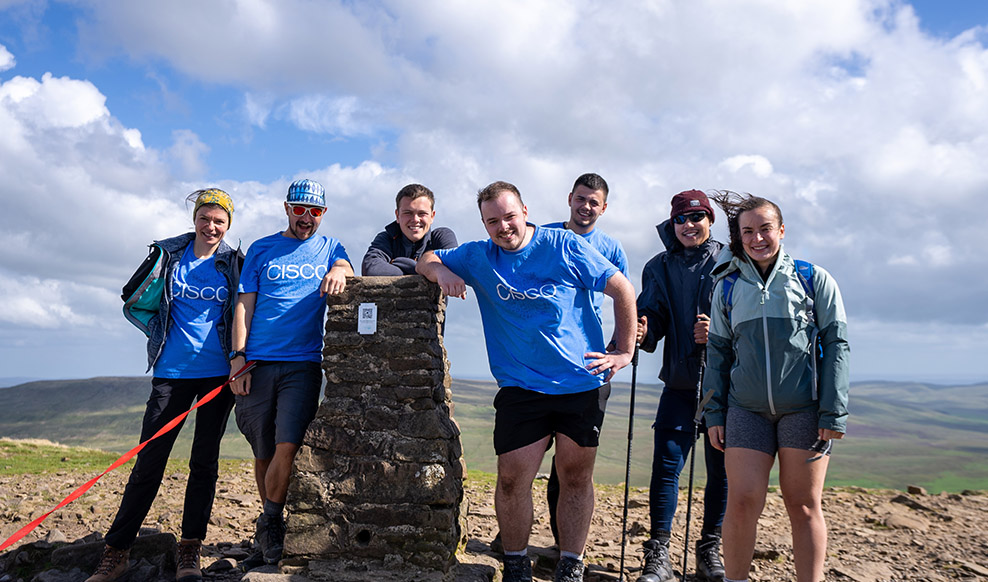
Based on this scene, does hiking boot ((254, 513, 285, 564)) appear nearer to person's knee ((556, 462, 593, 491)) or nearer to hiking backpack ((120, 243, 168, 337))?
hiking backpack ((120, 243, 168, 337))

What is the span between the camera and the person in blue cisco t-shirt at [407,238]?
18.7 feet

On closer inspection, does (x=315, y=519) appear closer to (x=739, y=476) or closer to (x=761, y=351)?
(x=739, y=476)

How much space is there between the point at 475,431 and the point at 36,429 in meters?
62.6

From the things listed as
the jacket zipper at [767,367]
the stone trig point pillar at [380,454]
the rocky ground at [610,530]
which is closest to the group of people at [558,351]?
the jacket zipper at [767,367]

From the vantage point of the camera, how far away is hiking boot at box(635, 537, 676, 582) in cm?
552

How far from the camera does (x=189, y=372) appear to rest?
216 inches

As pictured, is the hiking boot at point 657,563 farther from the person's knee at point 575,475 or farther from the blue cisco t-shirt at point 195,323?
the blue cisco t-shirt at point 195,323

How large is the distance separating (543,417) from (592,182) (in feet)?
7.34

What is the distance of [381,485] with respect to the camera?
210 inches

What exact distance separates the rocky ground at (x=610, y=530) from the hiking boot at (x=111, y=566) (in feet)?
1.02

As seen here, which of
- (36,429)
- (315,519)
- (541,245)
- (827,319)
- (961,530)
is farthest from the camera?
(36,429)

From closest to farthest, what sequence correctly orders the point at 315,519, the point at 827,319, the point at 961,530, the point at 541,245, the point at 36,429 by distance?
1. the point at 827,319
2. the point at 541,245
3. the point at 315,519
4. the point at 961,530
5. the point at 36,429

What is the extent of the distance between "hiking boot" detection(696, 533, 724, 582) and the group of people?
17 millimetres

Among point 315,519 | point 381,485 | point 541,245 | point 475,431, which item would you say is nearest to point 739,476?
point 541,245
